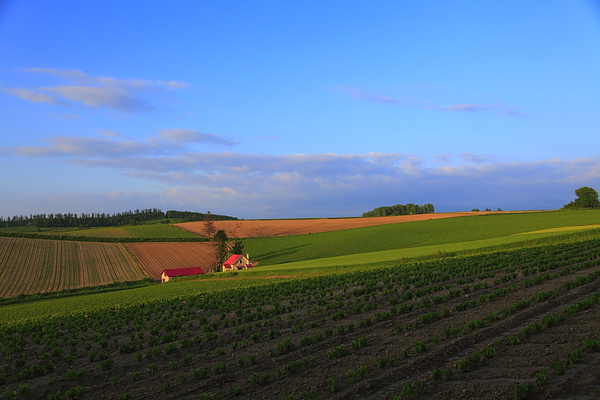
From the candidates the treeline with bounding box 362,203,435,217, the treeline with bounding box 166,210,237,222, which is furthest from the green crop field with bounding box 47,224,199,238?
the treeline with bounding box 362,203,435,217

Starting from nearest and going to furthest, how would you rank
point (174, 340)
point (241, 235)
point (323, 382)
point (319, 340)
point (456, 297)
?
point (323, 382), point (319, 340), point (174, 340), point (456, 297), point (241, 235)

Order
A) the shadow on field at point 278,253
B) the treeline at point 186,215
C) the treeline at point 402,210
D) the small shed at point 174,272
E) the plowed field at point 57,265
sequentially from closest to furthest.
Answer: the plowed field at point 57,265 → the small shed at point 174,272 → the shadow on field at point 278,253 → the treeline at point 402,210 → the treeline at point 186,215

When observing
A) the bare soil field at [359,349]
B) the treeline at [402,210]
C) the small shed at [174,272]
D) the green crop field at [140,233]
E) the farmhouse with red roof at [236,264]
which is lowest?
the small shed at [174,272]

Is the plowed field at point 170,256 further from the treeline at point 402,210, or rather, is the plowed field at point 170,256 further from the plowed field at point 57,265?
the treeline at point 402,210

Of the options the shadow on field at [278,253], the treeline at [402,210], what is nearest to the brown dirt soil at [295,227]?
the shadow on field at [278,253]

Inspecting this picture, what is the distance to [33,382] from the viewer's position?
467 inches

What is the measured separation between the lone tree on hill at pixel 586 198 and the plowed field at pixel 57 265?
320 feet

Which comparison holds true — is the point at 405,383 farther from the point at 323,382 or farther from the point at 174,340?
the point at 174,340

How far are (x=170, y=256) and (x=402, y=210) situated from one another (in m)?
94.6

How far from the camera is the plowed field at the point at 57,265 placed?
50.2 meters

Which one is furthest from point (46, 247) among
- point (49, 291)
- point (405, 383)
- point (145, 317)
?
point (405, 383)

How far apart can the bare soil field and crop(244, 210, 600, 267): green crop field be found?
3868 centimetres

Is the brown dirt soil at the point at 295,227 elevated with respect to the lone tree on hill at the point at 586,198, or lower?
lower

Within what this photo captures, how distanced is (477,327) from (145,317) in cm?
1813
